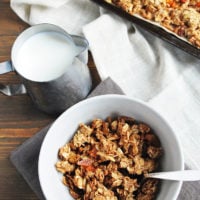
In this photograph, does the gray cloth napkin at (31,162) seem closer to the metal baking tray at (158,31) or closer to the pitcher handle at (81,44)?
the pitcher handle at (81,44)

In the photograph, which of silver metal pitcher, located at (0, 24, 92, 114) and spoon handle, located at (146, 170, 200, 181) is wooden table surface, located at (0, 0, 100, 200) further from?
spoon handle, located at (146, 170, 200, 181)

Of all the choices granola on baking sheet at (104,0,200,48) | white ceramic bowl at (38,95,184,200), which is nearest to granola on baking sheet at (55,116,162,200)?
white ceramic bowl at (38,95,184,200)

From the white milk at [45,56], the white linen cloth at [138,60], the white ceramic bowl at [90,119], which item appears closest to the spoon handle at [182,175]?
the white ceramic bowl at [90,119]

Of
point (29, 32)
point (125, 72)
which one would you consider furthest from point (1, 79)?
point (125, 72)

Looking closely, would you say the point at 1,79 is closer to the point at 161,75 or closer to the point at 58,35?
the point at 58,35

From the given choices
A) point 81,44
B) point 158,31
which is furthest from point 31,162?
point 158,31

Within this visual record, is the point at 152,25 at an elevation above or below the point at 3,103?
above

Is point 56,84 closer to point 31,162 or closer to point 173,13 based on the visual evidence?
point 31,162

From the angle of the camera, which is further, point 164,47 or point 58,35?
point 164,47
